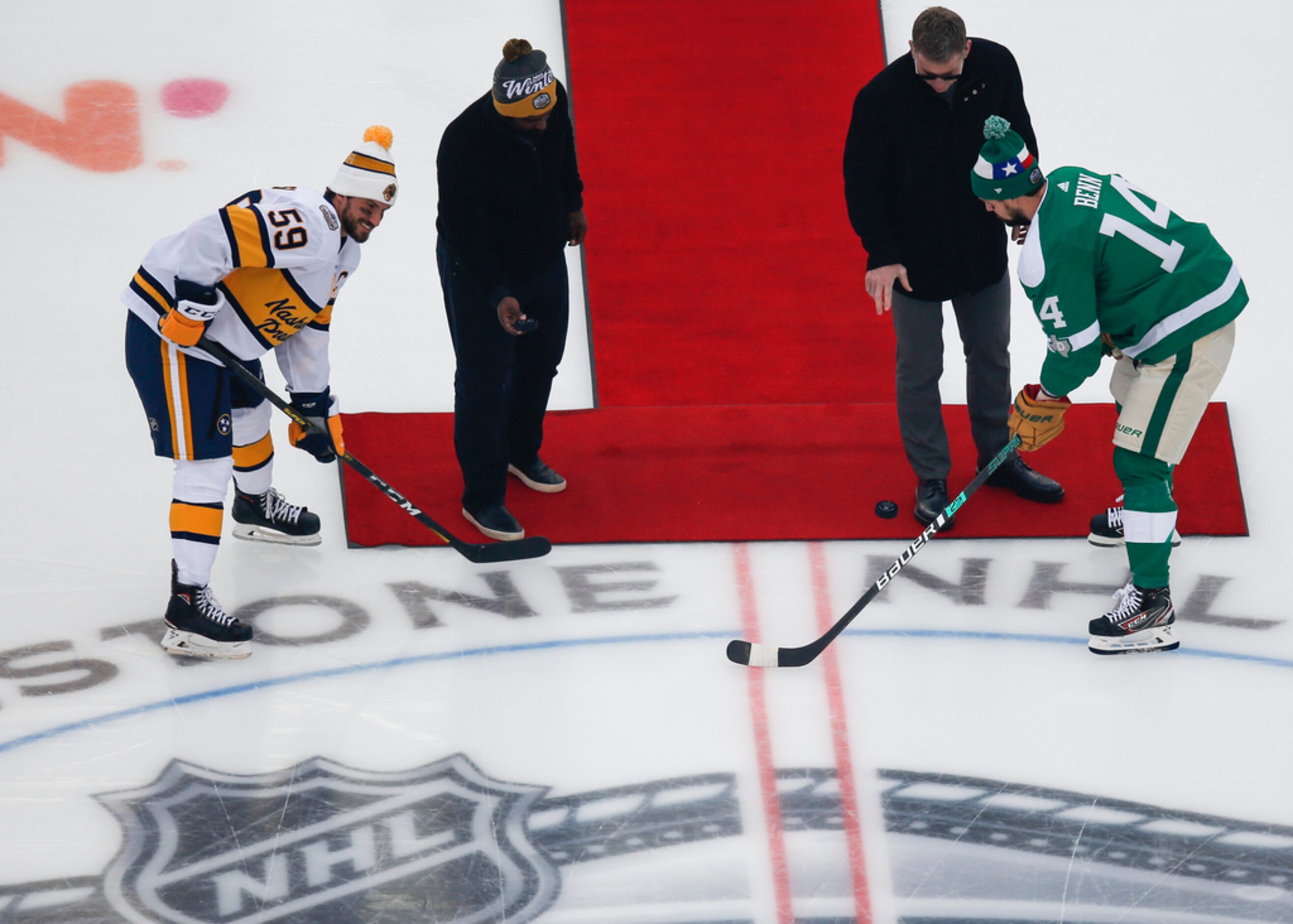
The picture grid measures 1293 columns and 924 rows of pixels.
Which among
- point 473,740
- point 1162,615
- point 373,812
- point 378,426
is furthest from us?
point 378,426

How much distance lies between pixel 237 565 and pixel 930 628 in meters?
1.55

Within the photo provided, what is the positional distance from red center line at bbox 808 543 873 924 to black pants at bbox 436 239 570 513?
740 mm

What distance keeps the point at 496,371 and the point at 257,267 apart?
1.94ft

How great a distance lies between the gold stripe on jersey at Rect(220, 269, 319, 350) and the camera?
9.34 ft

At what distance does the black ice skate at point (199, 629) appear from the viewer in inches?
113

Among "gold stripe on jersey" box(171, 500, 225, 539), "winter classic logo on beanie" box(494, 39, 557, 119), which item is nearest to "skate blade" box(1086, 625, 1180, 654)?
"winter classic logo on beanie" box(494, 39, 557, 119)

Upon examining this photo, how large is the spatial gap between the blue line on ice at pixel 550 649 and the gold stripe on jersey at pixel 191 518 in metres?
0.33

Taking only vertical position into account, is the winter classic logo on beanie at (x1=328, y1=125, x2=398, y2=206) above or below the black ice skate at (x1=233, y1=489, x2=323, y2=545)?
above

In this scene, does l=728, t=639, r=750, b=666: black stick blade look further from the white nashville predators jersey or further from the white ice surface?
the white nashville predators jersey

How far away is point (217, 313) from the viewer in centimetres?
279

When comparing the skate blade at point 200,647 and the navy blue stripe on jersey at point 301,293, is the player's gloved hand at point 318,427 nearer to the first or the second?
the navy blue stripe on jersey at point 301,293

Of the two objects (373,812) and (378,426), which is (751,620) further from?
(378,426)

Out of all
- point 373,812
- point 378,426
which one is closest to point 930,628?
point 373,812

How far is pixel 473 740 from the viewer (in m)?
2.70
